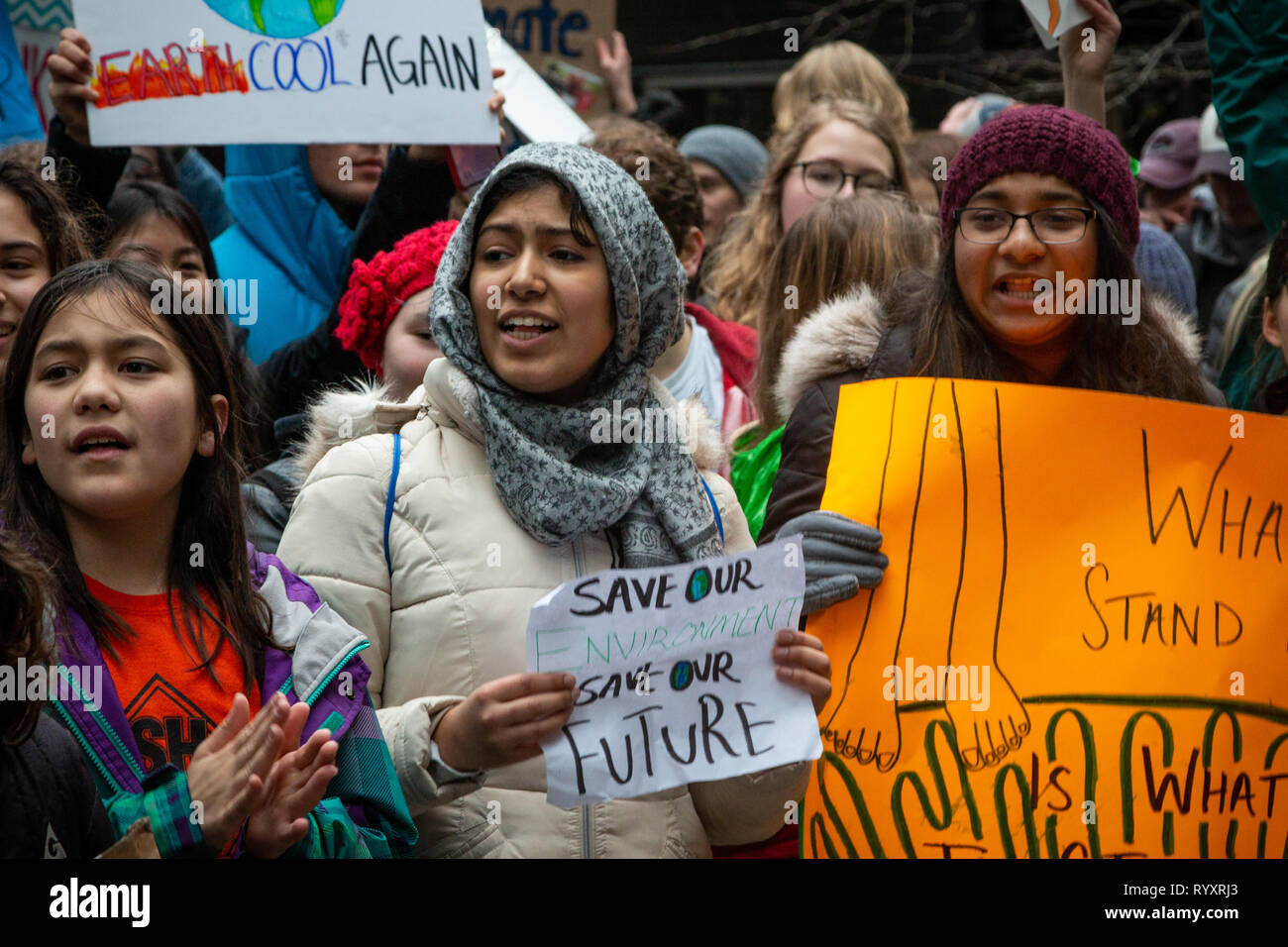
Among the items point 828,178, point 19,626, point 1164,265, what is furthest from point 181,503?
point 1164,265

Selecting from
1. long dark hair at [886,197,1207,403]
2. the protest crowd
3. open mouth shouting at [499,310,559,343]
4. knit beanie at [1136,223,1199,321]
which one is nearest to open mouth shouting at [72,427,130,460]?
the protest crowd

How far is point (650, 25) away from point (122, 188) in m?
7.12

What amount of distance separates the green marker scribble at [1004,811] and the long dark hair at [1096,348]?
2.64ft

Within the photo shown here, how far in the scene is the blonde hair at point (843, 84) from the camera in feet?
19.5

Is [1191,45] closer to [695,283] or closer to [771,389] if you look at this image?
[695,283]

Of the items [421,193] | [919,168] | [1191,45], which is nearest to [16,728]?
[421,193]

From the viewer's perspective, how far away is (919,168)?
528cm

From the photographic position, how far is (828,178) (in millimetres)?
4785

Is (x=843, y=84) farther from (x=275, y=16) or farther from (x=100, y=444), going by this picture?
(x=100, y=444)

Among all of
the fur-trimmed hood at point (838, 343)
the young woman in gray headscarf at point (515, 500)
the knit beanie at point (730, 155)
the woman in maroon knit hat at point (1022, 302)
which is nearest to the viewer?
the young woman in gray headscarf at point (515, 500)

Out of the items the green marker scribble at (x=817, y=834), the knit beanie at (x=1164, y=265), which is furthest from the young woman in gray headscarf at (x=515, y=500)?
the knit beanie at (x=1164, y=265)

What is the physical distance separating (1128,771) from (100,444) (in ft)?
6.05

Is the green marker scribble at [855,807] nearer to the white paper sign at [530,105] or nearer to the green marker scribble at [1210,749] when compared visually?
the green marker scribble at [1210,749]

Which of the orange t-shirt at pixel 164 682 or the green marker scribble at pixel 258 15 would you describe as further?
the green marker scribble at pixel 258 15
